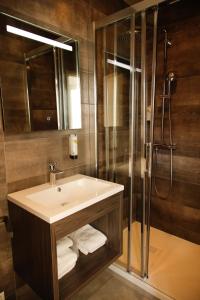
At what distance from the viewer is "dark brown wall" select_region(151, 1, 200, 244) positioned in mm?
2102

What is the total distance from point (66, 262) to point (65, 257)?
0.11 feet

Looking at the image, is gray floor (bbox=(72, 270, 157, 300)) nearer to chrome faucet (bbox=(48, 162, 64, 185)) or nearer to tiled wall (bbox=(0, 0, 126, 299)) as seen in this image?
tiled wall (bbox=(0, 0, 126, 299))

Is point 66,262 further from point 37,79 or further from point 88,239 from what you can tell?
point 37,79

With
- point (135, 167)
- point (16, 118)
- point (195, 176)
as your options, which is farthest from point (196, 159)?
point (16, 118)

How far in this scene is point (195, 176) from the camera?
2.26 meters

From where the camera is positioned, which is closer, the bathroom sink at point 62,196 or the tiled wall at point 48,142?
the bathroom sink at point 62,196

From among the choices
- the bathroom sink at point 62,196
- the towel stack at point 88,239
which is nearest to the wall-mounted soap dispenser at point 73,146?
the bathroom sink at point 62,196

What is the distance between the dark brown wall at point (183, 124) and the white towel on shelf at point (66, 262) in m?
1.43

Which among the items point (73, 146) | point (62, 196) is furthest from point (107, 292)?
point (73, 146)

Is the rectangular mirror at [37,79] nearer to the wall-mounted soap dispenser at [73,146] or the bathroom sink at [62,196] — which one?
the wall-mounted soap dispenser at [73,146]

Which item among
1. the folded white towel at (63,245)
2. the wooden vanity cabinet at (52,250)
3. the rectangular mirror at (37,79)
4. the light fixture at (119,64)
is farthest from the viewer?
the light fixture at (119,64)

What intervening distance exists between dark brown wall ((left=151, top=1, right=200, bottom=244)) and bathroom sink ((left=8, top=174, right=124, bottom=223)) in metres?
1.09

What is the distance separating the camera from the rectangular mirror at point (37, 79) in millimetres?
1369

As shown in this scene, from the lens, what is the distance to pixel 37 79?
1.54 metres
